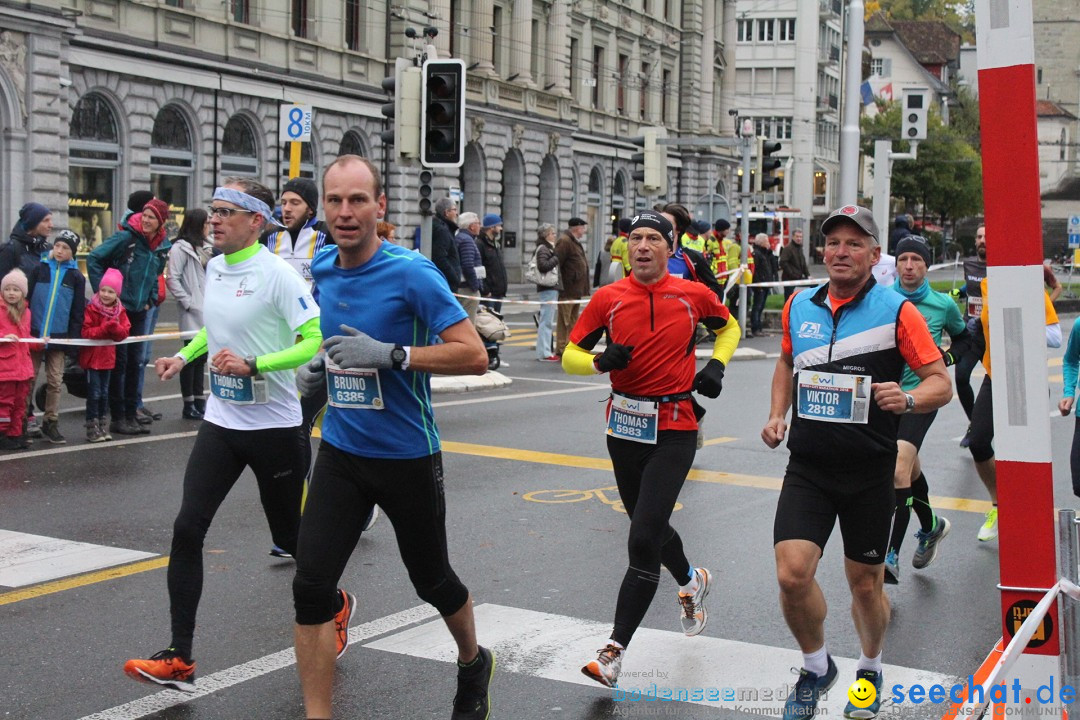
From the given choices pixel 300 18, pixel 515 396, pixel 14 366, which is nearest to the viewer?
pixel 14 366

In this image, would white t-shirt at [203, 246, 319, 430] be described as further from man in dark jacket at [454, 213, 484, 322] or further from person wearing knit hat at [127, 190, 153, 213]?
man in dark jacket at [454, 213, 484, 322]

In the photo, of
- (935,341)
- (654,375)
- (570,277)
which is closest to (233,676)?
(654,375)

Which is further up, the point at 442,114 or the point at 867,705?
the point at 442,114

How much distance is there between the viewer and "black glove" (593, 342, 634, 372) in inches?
227

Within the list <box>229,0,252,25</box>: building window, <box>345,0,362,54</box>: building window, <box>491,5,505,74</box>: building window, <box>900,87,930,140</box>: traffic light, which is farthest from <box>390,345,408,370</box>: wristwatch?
<box>491,5,505,74</box>: building window

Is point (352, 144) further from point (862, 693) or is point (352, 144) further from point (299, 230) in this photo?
point (862, 693)

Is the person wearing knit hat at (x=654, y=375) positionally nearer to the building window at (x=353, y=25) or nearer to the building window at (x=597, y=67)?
the building window at (x=353, y=25)

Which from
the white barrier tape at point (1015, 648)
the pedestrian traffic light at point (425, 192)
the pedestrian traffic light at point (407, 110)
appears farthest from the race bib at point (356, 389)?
the pedestrian traffic light at point (425, 192)

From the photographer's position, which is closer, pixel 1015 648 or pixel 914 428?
pixel 1015 648

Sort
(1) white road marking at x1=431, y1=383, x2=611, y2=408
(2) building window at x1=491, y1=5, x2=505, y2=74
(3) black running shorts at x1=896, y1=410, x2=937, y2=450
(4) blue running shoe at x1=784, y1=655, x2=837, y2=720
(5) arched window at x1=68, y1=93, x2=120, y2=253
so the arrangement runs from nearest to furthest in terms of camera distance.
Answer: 1. (4) blue running shoe at x1=784, y1=655, x2=837, y2=720
2. (3) black running shorts at x1=896, y1=410, x2=937, y2=450
3. (1) white road marking at x1=431, y1=383, x2=611, y2=408
4. (5) arched window at x1=68, y1=93, x2=120, y2=253
5. (2) building window at x1=491, y1=5, x2=505, y2=74

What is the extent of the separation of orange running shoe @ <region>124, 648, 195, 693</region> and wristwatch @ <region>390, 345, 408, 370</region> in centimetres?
160

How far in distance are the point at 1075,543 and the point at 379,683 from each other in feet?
9.40

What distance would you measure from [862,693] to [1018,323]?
7.05ft

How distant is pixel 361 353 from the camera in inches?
175
